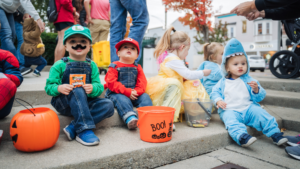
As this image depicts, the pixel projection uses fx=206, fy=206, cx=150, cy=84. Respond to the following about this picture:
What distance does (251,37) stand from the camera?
83.7ft

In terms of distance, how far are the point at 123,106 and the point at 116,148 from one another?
568mm

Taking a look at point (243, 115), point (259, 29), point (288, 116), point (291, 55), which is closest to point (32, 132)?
point (243, 115)

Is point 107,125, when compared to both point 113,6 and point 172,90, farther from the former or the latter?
point 113,6

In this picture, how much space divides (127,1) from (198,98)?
152 centimetres

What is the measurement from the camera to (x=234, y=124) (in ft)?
6.88

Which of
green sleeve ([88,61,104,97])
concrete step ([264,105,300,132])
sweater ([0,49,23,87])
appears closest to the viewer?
sweater ([0,49,23,87])

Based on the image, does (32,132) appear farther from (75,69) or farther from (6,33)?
(6,33)

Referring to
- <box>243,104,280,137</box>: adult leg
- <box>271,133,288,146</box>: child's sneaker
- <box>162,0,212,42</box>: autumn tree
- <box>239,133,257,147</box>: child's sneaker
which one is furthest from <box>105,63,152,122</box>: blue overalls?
<box>162,0,212,42</box>: autumn tree

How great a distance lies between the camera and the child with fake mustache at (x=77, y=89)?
1.74 metres

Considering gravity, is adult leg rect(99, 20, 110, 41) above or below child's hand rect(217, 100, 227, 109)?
above

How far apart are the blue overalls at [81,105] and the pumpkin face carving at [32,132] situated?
27 centimetres

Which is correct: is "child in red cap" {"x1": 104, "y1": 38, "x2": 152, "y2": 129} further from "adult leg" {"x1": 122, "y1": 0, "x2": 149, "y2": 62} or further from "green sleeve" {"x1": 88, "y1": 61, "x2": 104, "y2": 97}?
"adult leg" {"x1": 122, "y1": 0, "x2": 149, "y2": 62}

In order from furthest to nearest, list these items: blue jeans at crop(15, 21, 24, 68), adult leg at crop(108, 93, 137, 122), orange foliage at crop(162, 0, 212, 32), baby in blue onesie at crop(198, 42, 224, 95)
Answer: orange foliage at crop(162, 0, 212, 32) → blue jeans at crop(15, 21, 24, 68) → baby in blue onesie at crop(198, 42, 224, 95) → adult leg at crop(108, 93, 137, 122)

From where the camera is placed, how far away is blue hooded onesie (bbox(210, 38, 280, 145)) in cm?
208
